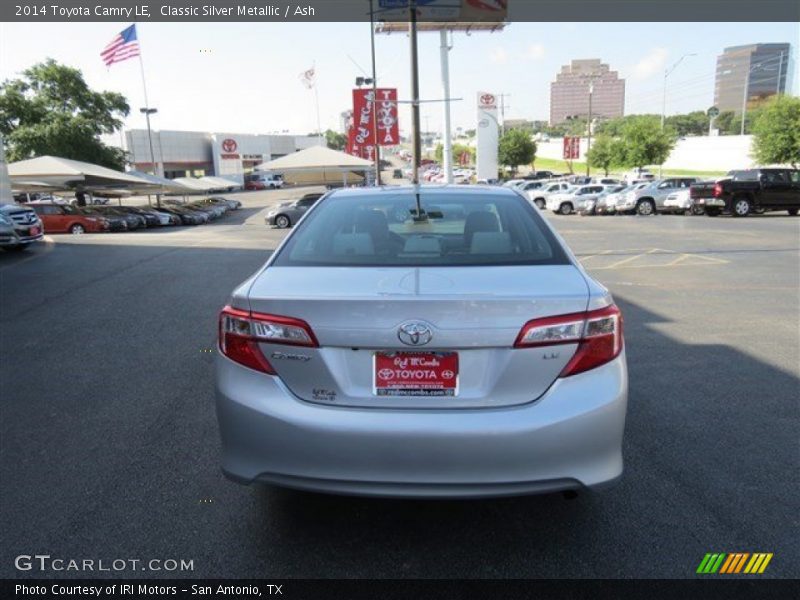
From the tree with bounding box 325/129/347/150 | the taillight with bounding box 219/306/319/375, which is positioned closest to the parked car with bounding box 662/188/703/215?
the taillight with bounding box 219/306/319/375

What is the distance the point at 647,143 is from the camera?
54.0 meters

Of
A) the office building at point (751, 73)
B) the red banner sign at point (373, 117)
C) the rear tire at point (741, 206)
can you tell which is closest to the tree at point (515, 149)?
the red banner sign at point (373, 117)

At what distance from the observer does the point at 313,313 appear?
8.24ft

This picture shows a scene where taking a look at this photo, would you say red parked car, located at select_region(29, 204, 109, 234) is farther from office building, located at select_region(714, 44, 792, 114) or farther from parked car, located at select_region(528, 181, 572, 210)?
office building, located at select_region(714, 44, 792, 114)

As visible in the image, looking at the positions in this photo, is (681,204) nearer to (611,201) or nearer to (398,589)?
(611,201)

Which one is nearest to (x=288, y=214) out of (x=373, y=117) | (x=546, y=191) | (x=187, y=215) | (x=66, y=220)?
(x=373, y=117)

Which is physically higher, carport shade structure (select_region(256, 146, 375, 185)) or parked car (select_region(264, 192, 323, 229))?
carport shade structure (select_region(256, 146, 375, 185))

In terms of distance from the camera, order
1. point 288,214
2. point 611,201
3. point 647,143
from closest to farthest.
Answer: point 288,214 < point 611,201 < point 647,143

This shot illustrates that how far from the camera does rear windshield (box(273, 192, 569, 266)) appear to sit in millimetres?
3127

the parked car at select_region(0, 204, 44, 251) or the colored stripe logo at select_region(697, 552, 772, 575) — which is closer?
the colored stripe logo at select_region(697, 552, 772, 575)

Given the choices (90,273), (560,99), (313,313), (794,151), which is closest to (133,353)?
(313,313)

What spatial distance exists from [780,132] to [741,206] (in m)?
15.0

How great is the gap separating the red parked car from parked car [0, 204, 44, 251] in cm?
1161

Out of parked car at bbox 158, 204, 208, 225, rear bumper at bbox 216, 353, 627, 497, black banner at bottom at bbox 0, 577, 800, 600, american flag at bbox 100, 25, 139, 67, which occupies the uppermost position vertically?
american flag at bbox 100, 25, 139, 67
